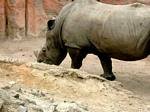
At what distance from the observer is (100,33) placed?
923 cm

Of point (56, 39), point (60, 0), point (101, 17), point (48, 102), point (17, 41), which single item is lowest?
point (17, 41)

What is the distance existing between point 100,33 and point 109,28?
0.19m

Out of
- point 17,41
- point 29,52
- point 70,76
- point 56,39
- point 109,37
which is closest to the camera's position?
point 70,76

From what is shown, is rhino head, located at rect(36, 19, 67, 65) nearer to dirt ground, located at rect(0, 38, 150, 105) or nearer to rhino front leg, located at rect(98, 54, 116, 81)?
rhino front leg, located at rect(98, 54, 116, 81)

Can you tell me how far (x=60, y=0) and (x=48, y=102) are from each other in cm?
844

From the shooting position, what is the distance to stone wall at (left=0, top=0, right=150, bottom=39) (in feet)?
45.7

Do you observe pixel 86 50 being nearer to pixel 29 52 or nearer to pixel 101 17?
pixel 101 17

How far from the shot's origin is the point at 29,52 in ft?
41.7

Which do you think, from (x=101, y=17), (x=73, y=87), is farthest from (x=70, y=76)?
(x=101, y=17)

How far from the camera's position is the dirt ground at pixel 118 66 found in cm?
982

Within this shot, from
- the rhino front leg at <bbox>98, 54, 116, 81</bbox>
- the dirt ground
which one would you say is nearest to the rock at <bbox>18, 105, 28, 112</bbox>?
the dirt ground

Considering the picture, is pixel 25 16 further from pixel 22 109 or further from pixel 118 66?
pixel 22 109

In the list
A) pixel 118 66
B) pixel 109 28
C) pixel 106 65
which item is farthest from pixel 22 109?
pixel 118 66

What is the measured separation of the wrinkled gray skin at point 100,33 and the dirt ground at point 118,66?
545mm
